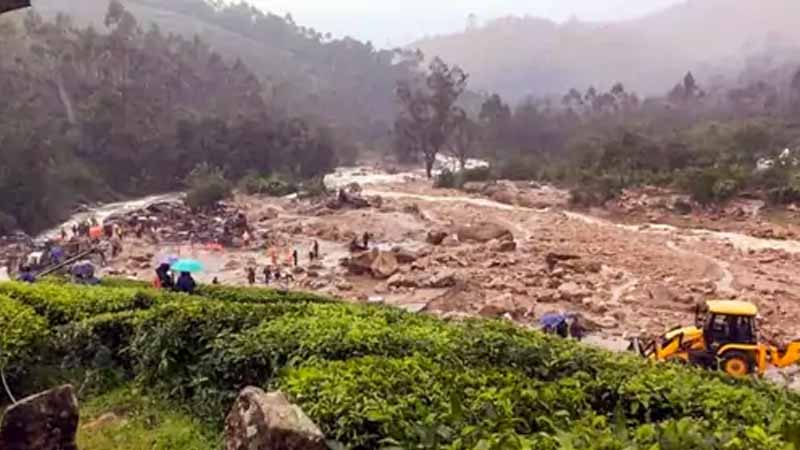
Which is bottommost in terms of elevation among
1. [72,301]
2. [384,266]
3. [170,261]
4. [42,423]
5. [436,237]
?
[436,237]

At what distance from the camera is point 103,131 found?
174 feet

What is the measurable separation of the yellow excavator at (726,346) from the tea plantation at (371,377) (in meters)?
6.66

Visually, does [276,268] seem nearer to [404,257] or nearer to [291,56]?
[404,257]

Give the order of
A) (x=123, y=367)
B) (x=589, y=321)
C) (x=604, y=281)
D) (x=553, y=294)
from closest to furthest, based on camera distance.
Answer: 1. (x=123, y=367)
2. (x=589, y=321)
3. (x=553, y=294)
4. (x=604, y=281)

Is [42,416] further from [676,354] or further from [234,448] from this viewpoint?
[676,354]

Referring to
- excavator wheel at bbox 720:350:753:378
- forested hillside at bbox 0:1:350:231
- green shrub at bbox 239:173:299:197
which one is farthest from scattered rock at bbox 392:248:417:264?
green shrub at bbox 239:173:299:197

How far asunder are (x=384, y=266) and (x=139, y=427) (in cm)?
2017

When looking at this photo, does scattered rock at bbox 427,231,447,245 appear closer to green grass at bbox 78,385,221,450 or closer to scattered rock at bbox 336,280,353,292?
scattered rock at bbox 336,280,353,292

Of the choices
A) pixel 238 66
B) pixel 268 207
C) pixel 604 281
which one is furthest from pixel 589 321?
pixel 238 66

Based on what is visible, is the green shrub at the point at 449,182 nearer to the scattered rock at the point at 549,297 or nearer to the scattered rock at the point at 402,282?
the scattered rock at the point at 402,282

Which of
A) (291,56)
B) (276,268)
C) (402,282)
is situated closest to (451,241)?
(402,282)

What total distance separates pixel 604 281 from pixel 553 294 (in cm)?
260

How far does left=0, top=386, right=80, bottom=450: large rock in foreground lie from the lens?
4.91m

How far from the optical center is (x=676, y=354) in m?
14.0
